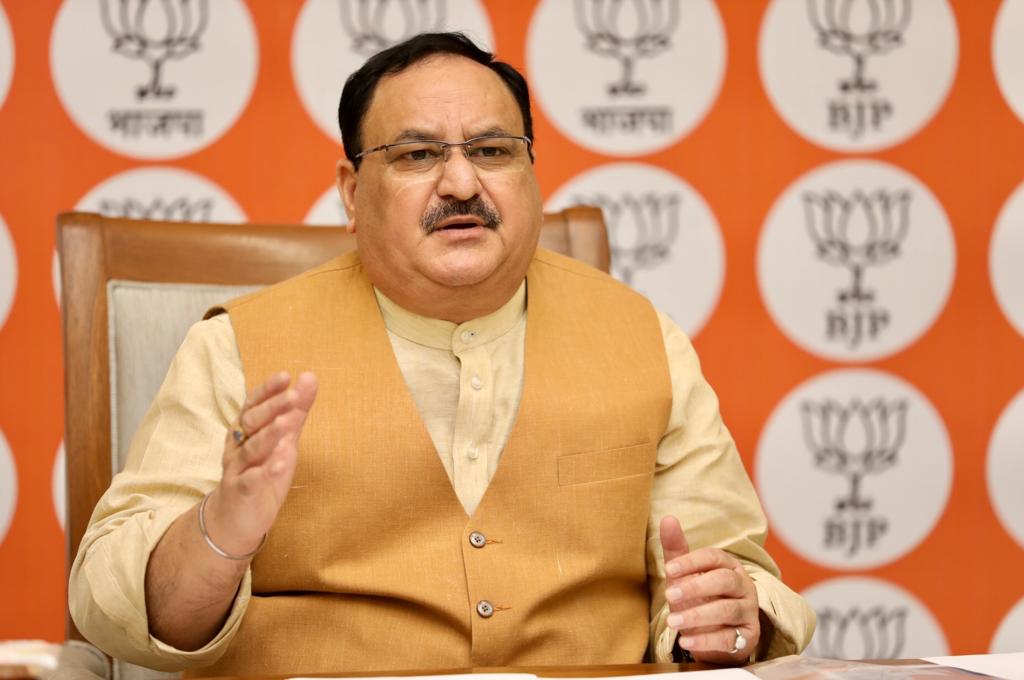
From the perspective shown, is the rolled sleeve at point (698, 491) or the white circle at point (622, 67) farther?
the white circle at point (622, 67)

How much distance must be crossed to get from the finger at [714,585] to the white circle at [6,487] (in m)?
1.62

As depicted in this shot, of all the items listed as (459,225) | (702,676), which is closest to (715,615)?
(702,676)

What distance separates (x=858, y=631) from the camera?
259cm

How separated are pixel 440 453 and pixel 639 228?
107 centimetres

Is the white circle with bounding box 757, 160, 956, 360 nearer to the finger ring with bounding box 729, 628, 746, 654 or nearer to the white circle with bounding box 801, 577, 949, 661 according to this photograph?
the white circle with bounding box 801, 577, 949, 661

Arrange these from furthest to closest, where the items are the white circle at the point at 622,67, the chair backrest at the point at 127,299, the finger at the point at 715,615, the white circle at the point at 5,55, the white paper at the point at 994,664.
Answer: the white circle at the point at 622,67 → the white circle at the point at 5,55 → the chair backrest at the point at 127,299 → the finger at the point at 715,615 → the white paper at the point at 994,664

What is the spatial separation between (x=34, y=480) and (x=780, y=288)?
1616mm

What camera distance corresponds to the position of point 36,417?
2361mm

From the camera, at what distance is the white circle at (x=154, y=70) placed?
92.6 inches

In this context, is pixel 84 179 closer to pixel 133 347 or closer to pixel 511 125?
pixel 133 347

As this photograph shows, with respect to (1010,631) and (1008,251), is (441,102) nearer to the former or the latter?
(1008,251)

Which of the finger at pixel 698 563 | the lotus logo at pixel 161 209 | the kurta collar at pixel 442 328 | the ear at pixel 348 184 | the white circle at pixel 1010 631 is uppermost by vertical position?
the ear at pixel 348 184

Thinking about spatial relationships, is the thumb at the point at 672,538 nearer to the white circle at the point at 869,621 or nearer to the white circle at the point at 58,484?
the white circle at the point at 869,621

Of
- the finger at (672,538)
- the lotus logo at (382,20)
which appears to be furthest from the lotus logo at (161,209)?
the finger at (672,538)
